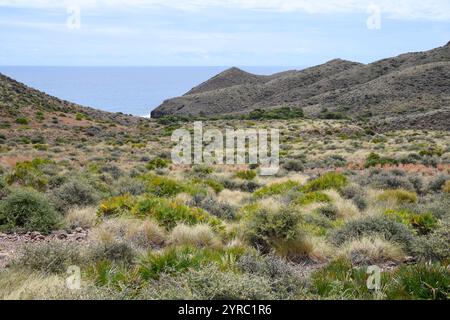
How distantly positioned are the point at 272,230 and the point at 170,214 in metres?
2.12

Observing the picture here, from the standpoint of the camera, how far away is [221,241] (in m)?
8.09

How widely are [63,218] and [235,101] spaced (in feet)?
290

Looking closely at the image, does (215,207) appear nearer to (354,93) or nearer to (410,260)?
(410,260)

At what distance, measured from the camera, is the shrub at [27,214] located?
8469 millimetres

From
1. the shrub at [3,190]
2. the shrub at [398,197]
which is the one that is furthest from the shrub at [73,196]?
the shrub at [398,197]

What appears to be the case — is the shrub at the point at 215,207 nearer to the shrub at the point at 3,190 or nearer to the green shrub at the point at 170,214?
the green shrub at the point at 170,214

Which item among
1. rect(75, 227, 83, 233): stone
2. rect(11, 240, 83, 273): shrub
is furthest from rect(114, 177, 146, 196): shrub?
rect(11, 240, 83, 273): shrub

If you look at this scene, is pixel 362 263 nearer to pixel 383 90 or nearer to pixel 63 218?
pixel 63 218

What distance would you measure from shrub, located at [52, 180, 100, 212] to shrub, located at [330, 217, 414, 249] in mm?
5740

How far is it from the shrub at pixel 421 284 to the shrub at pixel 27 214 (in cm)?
602

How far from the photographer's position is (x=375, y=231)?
319 inches

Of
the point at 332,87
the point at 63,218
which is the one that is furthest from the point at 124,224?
the point at 332,87

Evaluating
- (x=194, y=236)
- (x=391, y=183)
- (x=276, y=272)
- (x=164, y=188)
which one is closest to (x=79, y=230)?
(x=194, y=236)
